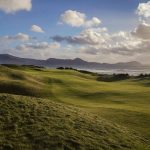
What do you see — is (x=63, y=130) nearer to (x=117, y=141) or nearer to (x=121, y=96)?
(x=117, y=141)

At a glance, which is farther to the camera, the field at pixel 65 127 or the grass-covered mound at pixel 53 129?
the field at pixel 65 127

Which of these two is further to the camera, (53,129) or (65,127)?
(65,127)

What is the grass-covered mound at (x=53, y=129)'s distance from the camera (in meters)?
23.4

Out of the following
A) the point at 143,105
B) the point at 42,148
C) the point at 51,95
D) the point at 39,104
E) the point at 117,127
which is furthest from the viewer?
the point at 51,95

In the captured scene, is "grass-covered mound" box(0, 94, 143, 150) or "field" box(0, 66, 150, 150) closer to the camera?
"grass-covered mound" box(0, 94, 143, 150)

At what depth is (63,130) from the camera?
2556cm

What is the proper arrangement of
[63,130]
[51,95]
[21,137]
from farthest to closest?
[51,95], [63,130], [21,137]

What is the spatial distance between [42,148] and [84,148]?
272cm

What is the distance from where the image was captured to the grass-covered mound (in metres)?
23.4

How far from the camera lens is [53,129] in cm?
2550

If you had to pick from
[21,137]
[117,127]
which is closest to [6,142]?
[21,137]

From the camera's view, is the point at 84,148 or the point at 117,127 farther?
the point at 117,127

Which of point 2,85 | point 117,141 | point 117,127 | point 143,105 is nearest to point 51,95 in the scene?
point 2,85

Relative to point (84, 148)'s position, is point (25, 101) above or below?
above
